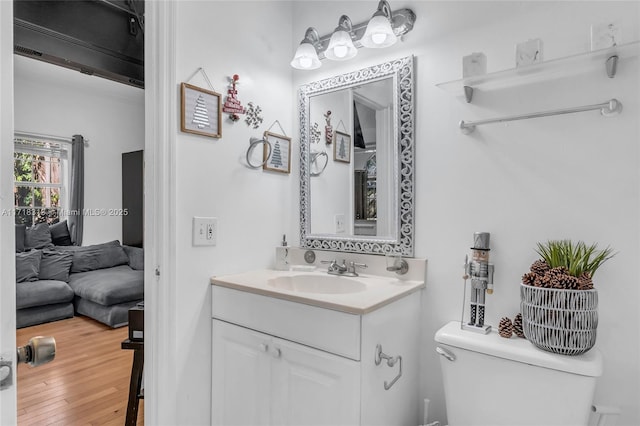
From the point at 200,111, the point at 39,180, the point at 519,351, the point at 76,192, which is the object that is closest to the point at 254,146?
the point at 200,111

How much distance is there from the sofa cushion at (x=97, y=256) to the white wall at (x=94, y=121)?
34 centimetres

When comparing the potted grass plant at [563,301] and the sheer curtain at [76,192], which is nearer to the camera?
the potted grass plant at [563,301]

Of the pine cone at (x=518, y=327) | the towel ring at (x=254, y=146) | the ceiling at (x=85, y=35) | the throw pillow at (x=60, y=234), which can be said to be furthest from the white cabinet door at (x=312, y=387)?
the throw pillow at (x=60, y=234)

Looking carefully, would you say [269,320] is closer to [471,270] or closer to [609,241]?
[471,270]

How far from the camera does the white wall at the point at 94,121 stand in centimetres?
390

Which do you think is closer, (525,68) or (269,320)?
(525,68)

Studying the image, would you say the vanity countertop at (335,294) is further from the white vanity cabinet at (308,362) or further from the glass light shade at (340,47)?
the glass light shade at (340,47)

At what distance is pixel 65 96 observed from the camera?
4.14m

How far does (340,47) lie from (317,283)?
1.10 metres

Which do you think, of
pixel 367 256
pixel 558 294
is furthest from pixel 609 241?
pixel 367 256

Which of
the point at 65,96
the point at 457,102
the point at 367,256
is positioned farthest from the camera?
the point at 65,96

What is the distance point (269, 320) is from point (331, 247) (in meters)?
0.58

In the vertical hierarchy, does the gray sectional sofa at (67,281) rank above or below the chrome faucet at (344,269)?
below

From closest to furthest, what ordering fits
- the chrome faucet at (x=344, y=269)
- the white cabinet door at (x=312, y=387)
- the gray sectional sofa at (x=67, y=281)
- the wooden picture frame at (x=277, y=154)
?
1. the white cabinet door at (x=312, y=387)
2. the chrome faucet at (x=344, y=269)
3. the wooden picture frame at (x=277, y=154)
4. the gray sectional sofa at (x=67, y=281)
